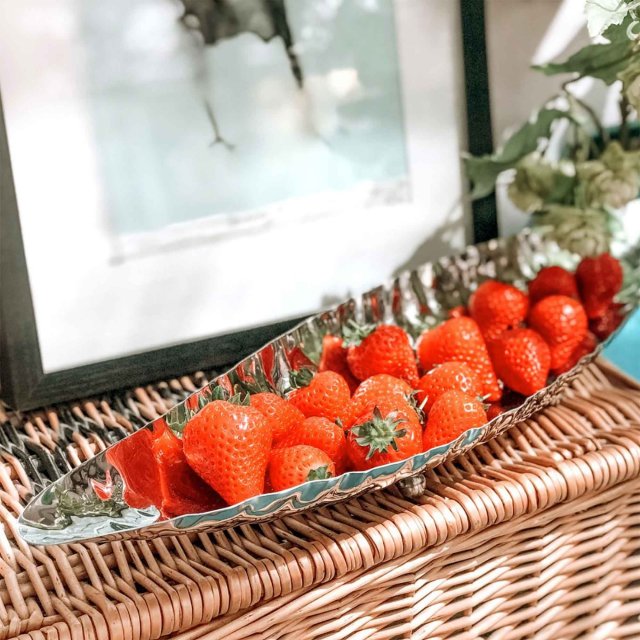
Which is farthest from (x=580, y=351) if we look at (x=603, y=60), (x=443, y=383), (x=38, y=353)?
(x=38, y=353)

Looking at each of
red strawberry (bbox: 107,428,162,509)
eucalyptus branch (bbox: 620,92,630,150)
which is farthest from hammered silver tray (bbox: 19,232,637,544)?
eucalyptus branch (bbox: 620,92,630,150)

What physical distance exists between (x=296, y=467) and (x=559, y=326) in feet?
1.10

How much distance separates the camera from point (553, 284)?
0.81 meters

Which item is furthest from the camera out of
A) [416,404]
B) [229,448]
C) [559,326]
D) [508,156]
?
[508,156]

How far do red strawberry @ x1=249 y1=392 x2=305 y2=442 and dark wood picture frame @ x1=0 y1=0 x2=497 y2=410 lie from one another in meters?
0.16

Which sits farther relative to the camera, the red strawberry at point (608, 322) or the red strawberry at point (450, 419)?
the red strawberry at point (608, 322)

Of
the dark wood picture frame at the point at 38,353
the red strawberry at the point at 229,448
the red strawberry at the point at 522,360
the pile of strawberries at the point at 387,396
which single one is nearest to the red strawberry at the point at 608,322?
the pile of strawberries at the point at 387,396

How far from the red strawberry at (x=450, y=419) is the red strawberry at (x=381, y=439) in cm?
2

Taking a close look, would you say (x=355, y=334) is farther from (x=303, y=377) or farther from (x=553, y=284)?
(x=553, y=284)

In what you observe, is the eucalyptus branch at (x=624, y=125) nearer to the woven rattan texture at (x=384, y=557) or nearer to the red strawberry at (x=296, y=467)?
the woven rattan texture at (x=384, y=557)

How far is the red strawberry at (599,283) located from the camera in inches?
32.3

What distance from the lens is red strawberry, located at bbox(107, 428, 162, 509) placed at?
556mm

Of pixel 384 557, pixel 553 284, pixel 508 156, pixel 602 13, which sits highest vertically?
pixel 602 13

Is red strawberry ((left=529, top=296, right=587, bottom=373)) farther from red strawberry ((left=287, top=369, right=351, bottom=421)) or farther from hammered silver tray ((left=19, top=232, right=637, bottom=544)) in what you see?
red strawberry ((left=287, top=369, right=351, bottom=421))
